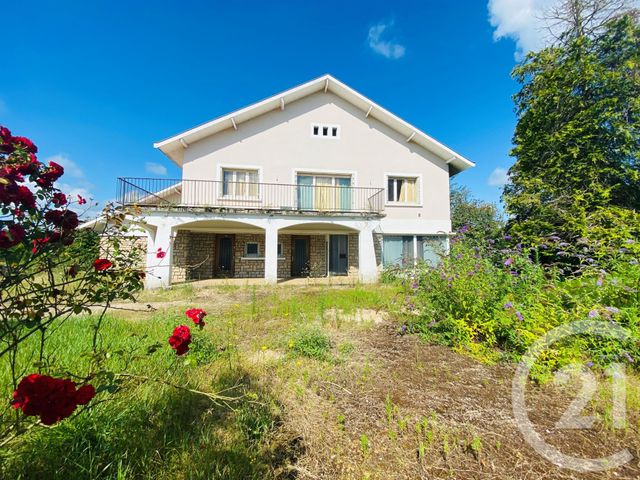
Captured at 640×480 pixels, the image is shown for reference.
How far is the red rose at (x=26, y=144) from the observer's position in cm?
144

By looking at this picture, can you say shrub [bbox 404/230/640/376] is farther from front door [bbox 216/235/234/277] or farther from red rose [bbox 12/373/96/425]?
front door [bbox 216/235/234/277]

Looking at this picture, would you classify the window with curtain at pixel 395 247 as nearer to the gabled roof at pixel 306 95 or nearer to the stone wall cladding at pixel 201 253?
the gabled roof at pixel 306 95

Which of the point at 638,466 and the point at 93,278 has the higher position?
the point at 93,278

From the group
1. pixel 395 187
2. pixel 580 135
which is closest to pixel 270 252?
pixel 395 187

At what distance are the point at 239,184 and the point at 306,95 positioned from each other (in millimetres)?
5444

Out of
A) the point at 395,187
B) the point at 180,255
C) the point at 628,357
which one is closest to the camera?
the point at 628,357

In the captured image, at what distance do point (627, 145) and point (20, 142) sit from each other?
1628 centimetres

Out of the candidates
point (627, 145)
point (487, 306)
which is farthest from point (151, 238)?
point (627, 145)

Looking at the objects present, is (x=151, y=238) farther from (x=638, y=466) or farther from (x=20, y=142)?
(x=638, y=466)

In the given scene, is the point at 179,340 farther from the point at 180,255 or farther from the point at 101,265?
the point at 180,255

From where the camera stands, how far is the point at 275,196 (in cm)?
1155

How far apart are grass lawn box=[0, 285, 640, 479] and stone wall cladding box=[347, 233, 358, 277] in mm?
9006

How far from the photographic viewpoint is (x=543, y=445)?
6.14 ft

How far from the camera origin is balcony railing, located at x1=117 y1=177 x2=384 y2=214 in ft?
35.7
